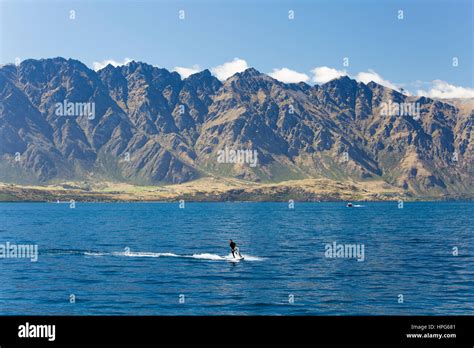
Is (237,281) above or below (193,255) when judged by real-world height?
above

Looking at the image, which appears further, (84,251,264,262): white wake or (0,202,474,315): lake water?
(84,251,264,262): white wake

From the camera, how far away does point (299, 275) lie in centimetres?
8812

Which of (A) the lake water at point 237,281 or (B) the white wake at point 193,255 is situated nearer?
(A) the lake water at point 237,281

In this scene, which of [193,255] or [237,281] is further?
[193,255]
